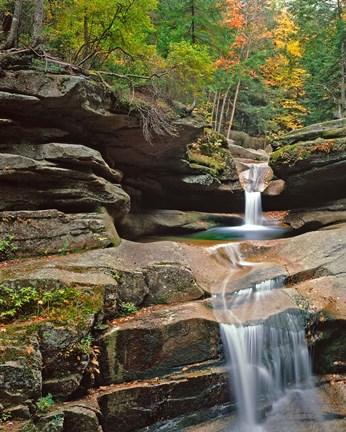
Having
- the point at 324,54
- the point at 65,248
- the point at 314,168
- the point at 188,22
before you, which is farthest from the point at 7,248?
the point at 324,54

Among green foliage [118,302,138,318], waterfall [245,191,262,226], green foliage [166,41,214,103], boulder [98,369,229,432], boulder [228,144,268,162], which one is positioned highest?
green foliage [166,41,214,103]

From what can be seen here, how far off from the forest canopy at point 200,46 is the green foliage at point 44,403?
23.8 ft

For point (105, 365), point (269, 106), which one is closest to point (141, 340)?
point (105, 365)

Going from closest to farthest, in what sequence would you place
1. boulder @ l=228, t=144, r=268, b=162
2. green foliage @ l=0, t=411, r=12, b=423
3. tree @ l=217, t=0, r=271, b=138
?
green foliage @ l=0, t=411, r=12, b=423 → boulder @ l=228, t=144, r=268, b=162 → tree @ l=217, t=0, r=271, b=138

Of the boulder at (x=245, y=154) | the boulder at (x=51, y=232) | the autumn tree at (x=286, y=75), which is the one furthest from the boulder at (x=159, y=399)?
the autumn tree at (x=286, y=75)

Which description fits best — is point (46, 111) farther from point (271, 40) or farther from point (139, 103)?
point (271, 40)

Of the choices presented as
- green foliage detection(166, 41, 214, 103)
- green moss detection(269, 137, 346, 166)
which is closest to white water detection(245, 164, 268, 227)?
green moss detection(269, 137, 346, 166)

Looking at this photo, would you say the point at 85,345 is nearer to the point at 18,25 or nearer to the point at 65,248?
the point at 65,248

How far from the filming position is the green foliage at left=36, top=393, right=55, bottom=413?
5.02 metres

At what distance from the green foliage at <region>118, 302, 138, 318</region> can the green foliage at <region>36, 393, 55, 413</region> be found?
2116mm

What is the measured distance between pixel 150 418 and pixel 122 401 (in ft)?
2.02

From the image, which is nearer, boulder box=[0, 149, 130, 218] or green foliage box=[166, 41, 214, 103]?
boulder box=[0, 149, 130, 218]

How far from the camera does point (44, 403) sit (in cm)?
507

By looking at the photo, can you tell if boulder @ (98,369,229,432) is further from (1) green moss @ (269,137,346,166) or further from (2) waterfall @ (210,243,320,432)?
(1) green moss @ (269,137,346,166)
